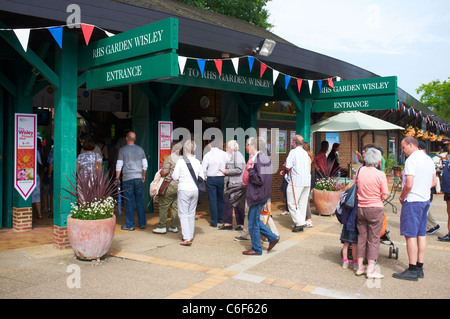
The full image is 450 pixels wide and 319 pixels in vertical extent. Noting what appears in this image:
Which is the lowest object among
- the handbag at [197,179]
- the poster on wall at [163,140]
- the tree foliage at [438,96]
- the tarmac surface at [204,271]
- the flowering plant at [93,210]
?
the tarmac surface at [204,271]

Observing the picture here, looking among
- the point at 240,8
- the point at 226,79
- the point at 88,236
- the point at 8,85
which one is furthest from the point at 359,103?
the point at 240,8

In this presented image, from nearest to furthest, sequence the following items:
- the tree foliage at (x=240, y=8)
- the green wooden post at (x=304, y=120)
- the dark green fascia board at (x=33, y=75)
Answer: the dark green fascia board at (x=33, y=75) < the green wooden post at (x=304, y=120) < the tree foliage at (x=240, y=8)

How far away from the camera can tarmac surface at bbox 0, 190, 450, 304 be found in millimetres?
4477

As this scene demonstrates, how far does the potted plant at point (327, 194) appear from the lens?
9281 mm

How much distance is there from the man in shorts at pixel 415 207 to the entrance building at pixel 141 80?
3.14 metres

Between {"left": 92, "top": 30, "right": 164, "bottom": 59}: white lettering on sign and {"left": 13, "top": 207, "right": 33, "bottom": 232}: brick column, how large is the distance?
134 inches

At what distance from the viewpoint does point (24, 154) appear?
7281mm

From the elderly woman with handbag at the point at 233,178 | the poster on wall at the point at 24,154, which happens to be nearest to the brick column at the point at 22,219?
the poster on wall at the point at 24,154

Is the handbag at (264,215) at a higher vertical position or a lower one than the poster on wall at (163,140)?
lower

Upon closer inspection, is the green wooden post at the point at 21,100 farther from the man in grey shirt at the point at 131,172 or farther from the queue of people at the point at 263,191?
the man in grey shirt at the point at 131,172

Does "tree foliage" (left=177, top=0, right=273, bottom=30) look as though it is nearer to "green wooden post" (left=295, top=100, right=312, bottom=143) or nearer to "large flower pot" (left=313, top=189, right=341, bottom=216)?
"green wooden post" (left=295, top=100, right=312, bottom=143)

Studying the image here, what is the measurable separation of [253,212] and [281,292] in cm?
159

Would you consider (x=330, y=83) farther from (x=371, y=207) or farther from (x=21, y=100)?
(x=21, y=100)
